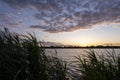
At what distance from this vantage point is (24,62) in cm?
407

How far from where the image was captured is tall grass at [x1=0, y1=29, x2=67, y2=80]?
3980 millimetres

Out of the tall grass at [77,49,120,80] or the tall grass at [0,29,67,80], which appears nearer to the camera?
the tall grass at [0,29,67,80]

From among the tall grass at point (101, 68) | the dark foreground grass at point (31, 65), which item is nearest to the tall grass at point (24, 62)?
the dark foreground grass at point (31, 65)

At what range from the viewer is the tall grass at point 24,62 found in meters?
3.98

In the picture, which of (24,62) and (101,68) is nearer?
(24,62)

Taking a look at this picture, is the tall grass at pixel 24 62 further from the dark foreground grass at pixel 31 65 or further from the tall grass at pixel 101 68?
the tall grass at pixel 101 68

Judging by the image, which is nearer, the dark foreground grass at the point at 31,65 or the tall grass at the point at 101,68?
the dark foreground grass at the point at 31,65

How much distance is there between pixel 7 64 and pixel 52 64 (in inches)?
57.9

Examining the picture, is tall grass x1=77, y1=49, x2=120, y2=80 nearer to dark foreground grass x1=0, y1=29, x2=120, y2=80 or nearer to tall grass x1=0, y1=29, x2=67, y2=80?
dark foreground grass x1=0, y1=29, x2=120, y2=80

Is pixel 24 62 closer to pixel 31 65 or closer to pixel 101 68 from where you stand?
pixel 31 65

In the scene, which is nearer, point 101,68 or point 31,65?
point 31,65

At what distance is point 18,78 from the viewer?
12.8 feet

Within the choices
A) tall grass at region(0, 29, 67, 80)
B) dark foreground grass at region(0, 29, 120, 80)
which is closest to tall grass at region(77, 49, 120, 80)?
dark foreground grass at region(0, 29, 120, 80)

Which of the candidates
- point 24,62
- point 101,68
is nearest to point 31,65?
point 24,62
